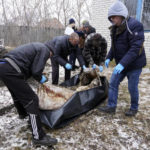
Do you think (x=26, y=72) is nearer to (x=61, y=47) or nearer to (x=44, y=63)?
(x=44, y=63)

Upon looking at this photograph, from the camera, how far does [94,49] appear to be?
149 inches

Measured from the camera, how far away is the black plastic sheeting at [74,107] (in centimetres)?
211

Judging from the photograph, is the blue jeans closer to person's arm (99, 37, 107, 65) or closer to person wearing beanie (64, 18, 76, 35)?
person's arm (99, 37, 107, 65)

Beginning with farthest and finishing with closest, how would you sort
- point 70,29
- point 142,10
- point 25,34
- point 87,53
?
point 25,34
point 142,10
point 70,29
point 87,53

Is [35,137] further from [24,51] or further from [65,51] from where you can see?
[65,51]

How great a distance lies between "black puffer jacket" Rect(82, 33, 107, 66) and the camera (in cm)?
359

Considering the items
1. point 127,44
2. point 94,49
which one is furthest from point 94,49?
point 127,44

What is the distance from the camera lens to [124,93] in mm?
3516

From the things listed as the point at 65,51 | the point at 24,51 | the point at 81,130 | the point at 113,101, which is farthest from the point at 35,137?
the point at 65,51

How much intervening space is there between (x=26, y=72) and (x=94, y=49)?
2282 millimetres

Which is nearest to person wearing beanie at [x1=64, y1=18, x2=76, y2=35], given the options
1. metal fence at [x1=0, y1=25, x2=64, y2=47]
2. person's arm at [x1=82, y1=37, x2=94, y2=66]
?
person's arm at [x1=82, y1=37, x2=94, y2=66]

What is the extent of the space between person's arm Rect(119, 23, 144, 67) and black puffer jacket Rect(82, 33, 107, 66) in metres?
1.58

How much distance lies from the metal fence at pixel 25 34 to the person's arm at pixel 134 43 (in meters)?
10.4

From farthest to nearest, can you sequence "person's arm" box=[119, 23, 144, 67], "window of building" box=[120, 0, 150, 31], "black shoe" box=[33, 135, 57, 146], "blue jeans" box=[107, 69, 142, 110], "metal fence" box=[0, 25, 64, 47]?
"metal fence" box=[0, 25, 64, 47]
"window of building" box=[120, 0, 150, 31]
"blue jeans" box=[107, 69, 142, 110]
"person's arm" box=[119, 23, 144, 67]
"black shoe" box=[33, 135, 57, 146]
